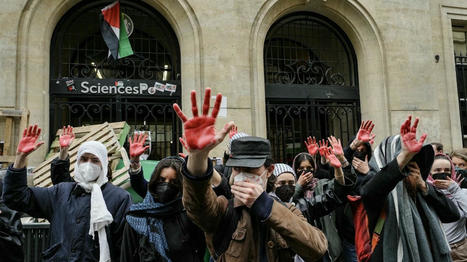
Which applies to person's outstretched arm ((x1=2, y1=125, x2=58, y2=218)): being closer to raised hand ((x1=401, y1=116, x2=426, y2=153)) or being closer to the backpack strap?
the backpack strap

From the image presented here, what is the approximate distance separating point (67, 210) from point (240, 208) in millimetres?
1754

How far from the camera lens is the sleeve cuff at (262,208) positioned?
195 centimetres

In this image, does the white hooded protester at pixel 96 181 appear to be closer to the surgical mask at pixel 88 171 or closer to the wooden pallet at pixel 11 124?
the surgical mask at pixel 88 171

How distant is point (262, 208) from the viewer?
196 centimetres

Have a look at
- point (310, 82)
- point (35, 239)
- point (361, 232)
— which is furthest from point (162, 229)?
point (310, 82)

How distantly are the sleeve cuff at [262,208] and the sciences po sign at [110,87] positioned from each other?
7519 mm

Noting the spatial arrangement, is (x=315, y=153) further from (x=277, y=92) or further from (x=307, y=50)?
(x=307, y=50)

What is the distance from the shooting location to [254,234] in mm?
2119

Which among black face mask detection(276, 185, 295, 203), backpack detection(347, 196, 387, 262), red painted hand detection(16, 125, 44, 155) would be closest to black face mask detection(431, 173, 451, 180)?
backpack detection(347, 196, 387, 262)

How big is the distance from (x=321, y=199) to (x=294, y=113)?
6.62 m

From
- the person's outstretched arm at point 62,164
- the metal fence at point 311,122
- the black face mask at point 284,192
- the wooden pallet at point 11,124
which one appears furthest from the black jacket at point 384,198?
the wooden pallet at point 11,124

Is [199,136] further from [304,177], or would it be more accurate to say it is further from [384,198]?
[304,177]

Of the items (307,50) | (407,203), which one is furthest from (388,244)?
(307,50)

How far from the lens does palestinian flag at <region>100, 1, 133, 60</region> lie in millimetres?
9047
